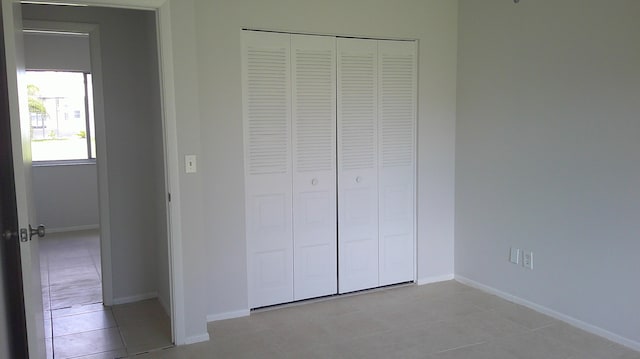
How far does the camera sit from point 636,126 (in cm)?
315

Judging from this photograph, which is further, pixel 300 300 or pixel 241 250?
pixel 300 300

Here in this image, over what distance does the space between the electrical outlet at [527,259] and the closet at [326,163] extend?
0.92 m

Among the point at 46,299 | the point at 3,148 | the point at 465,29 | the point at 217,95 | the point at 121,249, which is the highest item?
the point at 465,29

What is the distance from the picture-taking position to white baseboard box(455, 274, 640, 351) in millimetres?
3265

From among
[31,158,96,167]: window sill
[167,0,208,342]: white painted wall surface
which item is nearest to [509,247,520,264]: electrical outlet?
[167,0,208,342]: white painted wall surface

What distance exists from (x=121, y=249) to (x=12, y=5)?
2.32 m

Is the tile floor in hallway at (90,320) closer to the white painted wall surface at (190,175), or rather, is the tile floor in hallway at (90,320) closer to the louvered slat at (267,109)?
the white painted wall surface at (190,175)

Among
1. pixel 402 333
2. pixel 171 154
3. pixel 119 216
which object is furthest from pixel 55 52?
pixel 402 333

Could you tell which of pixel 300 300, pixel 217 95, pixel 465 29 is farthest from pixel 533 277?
pixel 217 95

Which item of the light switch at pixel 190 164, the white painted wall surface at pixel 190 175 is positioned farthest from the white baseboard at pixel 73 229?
the light switch at pixel 190 164

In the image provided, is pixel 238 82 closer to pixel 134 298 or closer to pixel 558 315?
pixel 134 298

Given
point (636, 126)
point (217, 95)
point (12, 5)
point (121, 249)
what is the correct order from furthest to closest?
point (121, 249), point (217, 95), point (636, 126), point (12, 5)

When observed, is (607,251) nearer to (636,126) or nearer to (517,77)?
(636,126)

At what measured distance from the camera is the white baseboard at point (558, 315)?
10.7 ft
